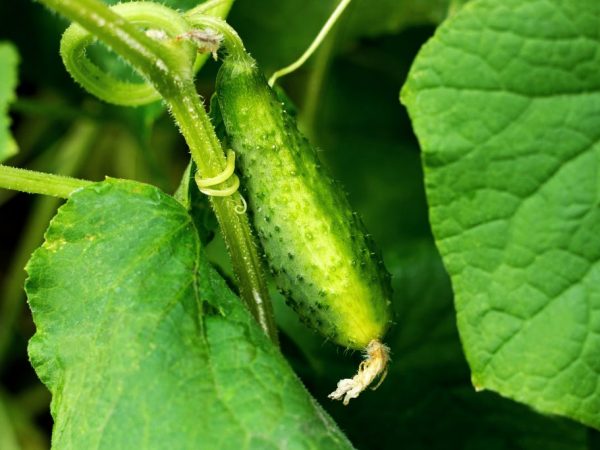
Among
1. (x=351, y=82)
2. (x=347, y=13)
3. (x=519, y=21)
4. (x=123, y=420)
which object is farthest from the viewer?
(x=351, y=82)

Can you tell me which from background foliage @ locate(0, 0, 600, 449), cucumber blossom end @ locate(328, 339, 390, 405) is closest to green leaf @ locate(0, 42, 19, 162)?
background foliage @ locate(0, 0, 600, 449)

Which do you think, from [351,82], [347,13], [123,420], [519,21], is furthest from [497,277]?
[351,82]

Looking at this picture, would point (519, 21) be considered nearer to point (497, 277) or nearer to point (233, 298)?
point (497, 277)

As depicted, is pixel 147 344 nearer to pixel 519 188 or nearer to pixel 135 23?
pixel 135 23

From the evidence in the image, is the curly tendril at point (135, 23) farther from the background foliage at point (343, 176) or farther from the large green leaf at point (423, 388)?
the large green leaf at point (423, 388)

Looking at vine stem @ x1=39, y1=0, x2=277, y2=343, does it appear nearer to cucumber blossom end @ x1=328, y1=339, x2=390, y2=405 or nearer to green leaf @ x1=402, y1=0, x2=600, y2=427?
cucumber blossom end @ x1=328, y1=339, x2=390, y2=405

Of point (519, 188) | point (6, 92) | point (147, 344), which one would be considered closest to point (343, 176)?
point (6, 92)

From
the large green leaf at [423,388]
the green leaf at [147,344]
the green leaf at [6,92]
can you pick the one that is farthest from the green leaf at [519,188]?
the green leaf at [6,92]
